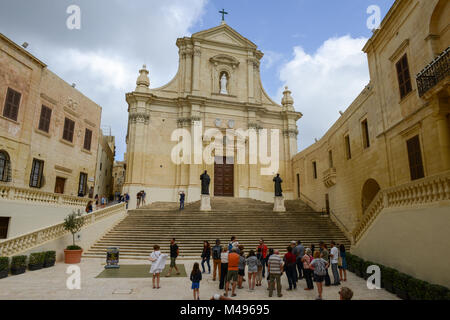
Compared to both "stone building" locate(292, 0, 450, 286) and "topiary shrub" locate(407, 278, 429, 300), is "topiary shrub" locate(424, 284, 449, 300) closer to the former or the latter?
"topiary shrub" locate(407, 278, 429, 300)

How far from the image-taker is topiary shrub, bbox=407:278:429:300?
7922mm

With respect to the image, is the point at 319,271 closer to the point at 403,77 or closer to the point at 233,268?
the point at 233,268

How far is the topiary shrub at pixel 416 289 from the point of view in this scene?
26.0ft

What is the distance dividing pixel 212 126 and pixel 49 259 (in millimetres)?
20106

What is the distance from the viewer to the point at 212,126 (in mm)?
30078

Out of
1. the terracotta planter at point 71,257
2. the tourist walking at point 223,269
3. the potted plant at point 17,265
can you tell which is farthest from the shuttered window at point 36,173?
the tourist walking at point 223,269

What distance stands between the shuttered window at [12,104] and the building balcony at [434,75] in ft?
70.5

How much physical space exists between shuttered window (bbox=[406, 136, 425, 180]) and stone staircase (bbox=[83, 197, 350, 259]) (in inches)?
254

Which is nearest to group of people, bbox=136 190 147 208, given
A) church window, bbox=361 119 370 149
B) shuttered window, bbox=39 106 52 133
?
shuttered window, bbox=39 106 52 133

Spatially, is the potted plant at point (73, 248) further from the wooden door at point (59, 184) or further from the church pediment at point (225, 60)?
the church pediment at point (225, 60)

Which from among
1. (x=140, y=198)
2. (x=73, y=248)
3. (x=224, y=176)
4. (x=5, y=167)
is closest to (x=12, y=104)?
(x=5, y=167)

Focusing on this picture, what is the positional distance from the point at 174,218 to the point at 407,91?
15.3 m

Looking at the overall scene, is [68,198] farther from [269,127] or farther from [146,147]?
[269,127]
